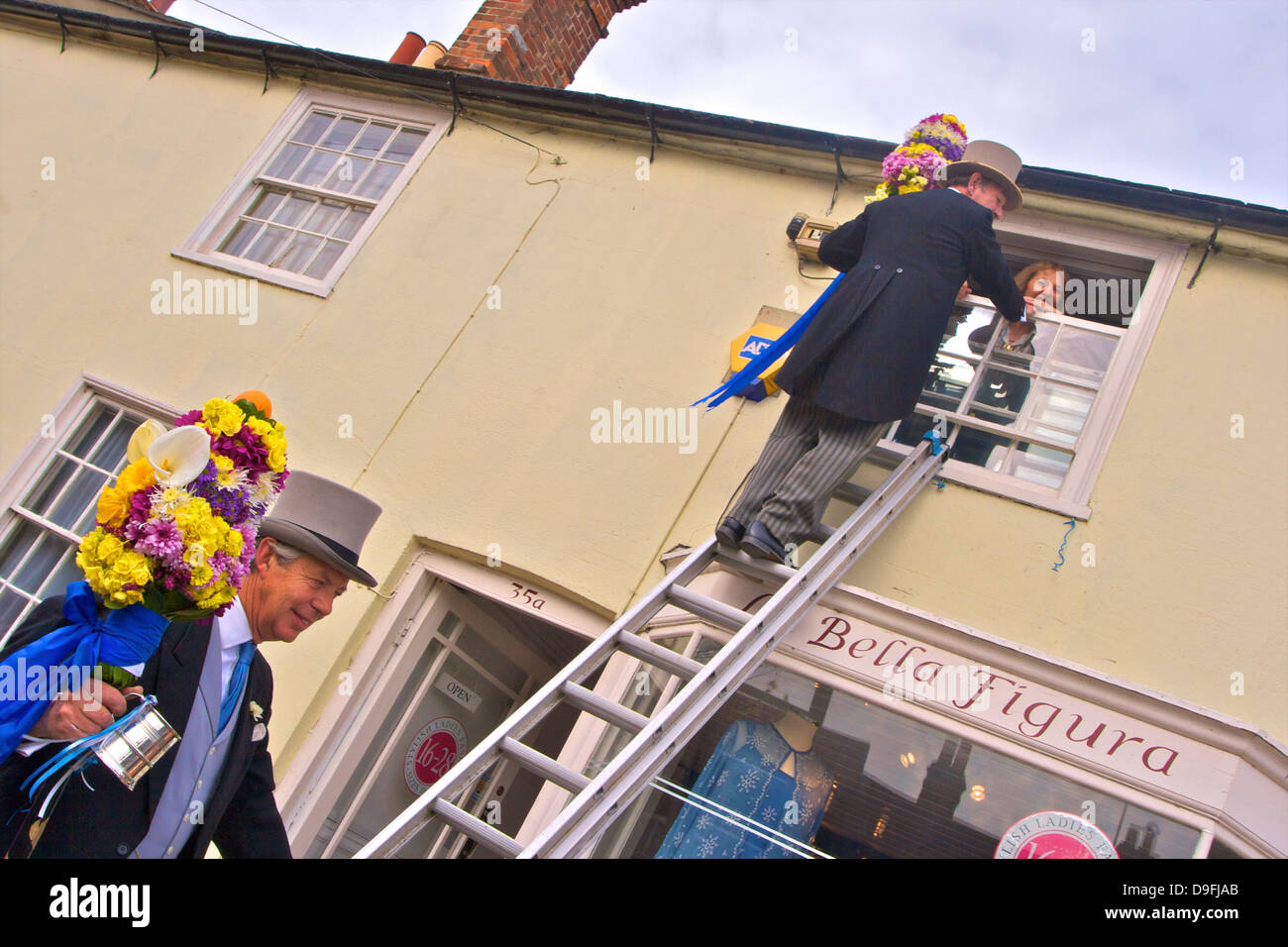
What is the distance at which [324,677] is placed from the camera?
5.62m

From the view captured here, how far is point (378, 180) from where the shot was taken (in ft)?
24.7

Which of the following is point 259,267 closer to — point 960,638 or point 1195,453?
point 960,638

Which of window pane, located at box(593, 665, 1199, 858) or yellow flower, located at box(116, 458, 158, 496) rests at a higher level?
window pane, located at box(593, 665, 1199, 858)

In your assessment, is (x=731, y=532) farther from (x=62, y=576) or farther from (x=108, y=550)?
(x=62, y=576)

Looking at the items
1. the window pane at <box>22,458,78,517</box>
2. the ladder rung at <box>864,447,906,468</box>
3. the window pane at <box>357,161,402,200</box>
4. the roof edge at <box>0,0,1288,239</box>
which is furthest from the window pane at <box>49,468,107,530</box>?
the ladder rung at <box>864,447,906,468</box>

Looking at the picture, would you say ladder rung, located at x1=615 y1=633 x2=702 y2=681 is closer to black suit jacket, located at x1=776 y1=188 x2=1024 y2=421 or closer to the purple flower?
black suit jacket, located at x1=776 y1=188 x2=1024 y2=421

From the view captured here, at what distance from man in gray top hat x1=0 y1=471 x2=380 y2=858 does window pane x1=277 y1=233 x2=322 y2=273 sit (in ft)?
14.0

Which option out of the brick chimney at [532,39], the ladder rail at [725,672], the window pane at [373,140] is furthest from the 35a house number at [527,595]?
the brick chimney at [532,39]

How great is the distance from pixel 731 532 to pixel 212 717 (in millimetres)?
2174

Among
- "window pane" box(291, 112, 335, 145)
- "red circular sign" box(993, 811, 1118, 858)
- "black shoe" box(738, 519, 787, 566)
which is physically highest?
"window pane" box(291, 112, 335, 145)

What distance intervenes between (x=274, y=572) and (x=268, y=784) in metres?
0.76

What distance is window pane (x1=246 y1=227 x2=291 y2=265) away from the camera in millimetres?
A: 7504

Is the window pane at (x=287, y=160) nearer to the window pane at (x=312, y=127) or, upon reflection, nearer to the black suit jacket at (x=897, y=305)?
the window pane at (x=312, y=127)

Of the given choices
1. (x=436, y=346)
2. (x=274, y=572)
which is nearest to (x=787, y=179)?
(x=436, y=346)
